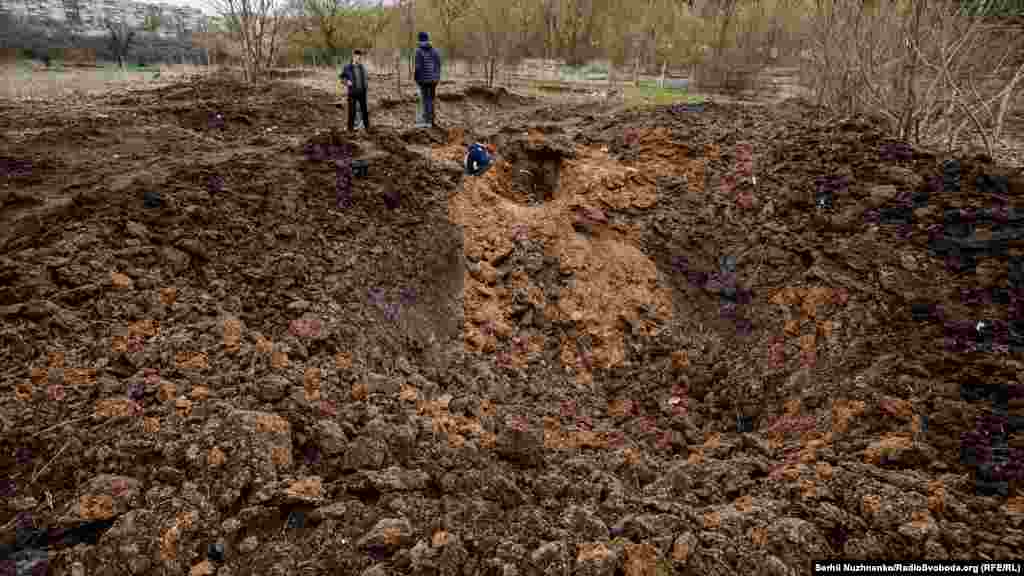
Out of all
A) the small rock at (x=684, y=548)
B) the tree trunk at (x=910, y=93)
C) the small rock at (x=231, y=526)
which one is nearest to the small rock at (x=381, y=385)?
the small rock at (x=231, y=526)

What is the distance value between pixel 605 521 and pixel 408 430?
112 centimetres

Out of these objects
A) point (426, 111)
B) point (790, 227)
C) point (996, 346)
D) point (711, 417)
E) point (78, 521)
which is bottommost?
point (711, 417)

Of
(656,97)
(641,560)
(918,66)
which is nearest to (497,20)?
(656,97)

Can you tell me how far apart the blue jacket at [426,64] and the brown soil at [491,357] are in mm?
1191

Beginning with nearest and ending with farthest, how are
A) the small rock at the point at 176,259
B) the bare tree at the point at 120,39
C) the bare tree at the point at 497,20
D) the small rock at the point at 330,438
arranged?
the small rock at the point at 330,438 → the small rock at the point at 176,259 → the bare tree at the point at 120,39 → the bare tree at the point at 497,20

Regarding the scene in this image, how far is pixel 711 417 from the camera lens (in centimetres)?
369

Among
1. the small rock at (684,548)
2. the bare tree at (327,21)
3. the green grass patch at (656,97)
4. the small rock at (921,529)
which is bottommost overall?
the small rock at (684,548)

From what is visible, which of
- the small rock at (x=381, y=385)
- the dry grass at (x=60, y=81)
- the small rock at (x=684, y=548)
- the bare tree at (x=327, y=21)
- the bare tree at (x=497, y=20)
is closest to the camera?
the small rock at (x=684, y=548)

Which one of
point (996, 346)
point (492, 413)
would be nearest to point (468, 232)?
point (492, 413)

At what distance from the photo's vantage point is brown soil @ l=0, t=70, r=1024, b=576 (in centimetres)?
202

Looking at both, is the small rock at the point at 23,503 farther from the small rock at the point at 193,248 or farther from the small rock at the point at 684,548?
the small rock at the point at 684,548

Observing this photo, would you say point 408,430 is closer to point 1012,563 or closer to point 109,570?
point 109,570

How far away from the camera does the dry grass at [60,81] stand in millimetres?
10758

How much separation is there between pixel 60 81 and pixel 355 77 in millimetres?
12624
